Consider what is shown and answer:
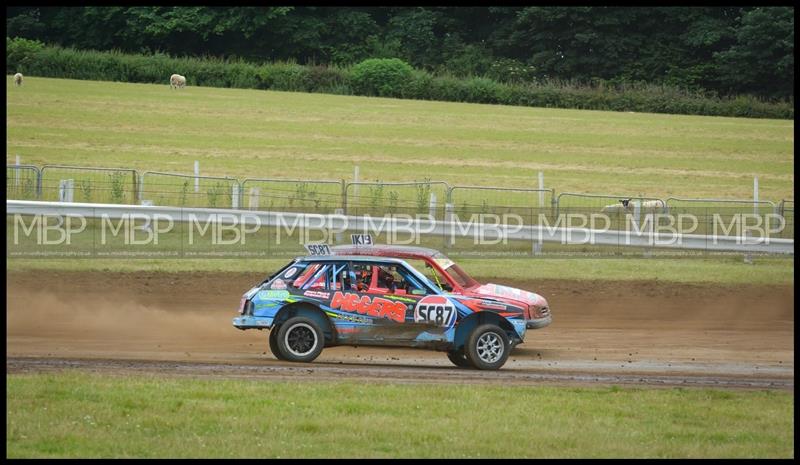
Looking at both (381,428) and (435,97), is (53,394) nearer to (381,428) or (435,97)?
(381,428)

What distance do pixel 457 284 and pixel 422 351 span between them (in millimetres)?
2528

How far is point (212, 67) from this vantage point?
56562 mm

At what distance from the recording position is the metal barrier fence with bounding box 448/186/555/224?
1080 inches

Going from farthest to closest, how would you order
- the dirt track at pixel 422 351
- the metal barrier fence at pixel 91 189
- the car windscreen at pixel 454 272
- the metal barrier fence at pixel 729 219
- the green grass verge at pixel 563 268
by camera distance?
1. the metal barrier fence at pixel 91 189
2. the metal barrier fence at pixel 729 219
3. the green grass verge at pixel 563 268
4. the car windscreen at pixel 454 272
5. the dirt track at pixel 422 351

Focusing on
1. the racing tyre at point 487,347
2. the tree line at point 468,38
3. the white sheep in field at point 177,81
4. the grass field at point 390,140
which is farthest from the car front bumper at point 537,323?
the tree line at point 468,38

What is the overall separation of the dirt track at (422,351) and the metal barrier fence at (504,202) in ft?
14.5

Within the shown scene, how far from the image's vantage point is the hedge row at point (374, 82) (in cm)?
5412

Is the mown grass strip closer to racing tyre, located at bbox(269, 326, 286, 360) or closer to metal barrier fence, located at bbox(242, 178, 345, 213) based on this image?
metal barrier fence, located at bbox(242, 178, 345, 213)

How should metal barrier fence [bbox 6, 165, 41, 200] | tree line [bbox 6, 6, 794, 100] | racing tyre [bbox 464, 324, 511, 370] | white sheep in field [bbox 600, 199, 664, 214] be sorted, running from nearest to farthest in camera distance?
racing tyre [bbox 464, 324, 511, 370] < white sheep in field [bbox 600, 199, 664, 214] < metal barrier fence [bbox 6, 165, 41, 200] < tree line [bbox 6, 6, 794, 100]

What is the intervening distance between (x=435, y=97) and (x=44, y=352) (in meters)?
39.7

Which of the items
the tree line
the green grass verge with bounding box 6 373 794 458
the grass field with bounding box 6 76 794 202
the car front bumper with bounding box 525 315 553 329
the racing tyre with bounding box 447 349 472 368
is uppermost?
the tree line

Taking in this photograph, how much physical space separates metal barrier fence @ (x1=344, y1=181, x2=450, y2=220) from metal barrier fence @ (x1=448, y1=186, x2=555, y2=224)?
46cm

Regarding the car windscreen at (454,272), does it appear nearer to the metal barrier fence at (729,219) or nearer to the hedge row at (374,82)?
the metal barrier fence at (729,219)

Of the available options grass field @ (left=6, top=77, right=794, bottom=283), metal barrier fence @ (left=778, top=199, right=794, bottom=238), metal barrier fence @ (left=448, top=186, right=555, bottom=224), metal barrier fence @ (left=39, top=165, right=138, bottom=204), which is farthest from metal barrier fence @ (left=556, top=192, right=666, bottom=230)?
metal barrier fence @ (left=39, top=165, right=138, bottom=204)
